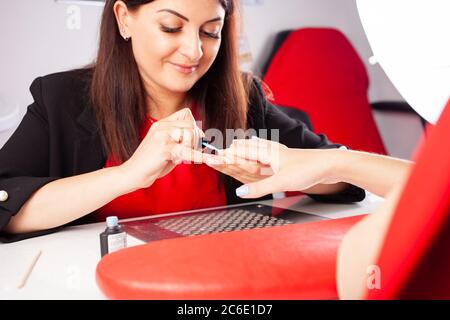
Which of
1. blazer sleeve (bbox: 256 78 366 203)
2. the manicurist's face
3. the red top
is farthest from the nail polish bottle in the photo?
blazer sleeve (bbox: 256 78 366 203)

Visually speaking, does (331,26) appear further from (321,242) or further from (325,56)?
(321,242)

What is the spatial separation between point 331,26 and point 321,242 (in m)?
2.46

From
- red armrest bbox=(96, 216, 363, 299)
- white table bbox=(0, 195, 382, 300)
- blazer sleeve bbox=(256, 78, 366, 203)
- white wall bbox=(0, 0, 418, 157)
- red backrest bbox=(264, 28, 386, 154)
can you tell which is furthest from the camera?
red backrest bbox=(264, 28, 386, 154)

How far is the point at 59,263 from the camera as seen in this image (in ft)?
2.87

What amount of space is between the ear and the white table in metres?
0.52

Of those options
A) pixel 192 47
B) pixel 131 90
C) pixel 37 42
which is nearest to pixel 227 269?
pixel 192 47

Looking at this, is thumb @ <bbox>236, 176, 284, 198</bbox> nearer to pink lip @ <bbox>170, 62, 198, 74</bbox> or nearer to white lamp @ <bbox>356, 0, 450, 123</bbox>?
white lamp @ <bbox>356, 0, 450, 123</bbox>

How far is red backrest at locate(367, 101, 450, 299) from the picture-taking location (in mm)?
290

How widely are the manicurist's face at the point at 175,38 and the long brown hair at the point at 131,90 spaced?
0.04 metres

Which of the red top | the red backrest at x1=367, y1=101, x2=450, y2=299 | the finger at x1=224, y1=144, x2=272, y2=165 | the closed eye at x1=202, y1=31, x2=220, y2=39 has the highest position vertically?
the closed eye at x1=202, y1=31, x2=220, y2=39

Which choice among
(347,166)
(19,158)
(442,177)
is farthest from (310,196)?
(442,177)

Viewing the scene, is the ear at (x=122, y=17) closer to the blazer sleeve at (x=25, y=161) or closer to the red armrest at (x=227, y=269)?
the blazer sleeve at (x=25, y=161)

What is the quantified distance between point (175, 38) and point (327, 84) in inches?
65.0

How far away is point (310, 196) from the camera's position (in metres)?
1.37
